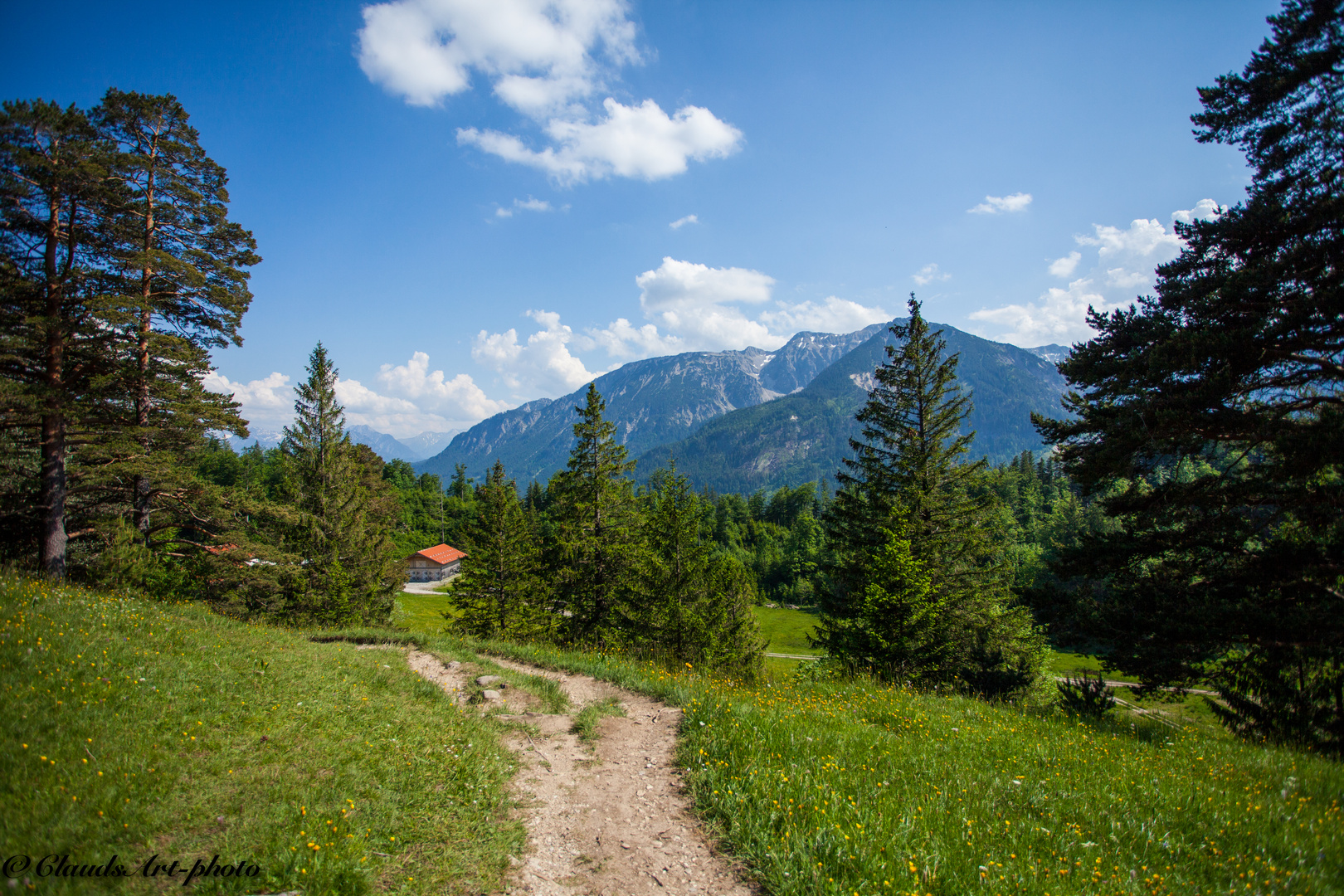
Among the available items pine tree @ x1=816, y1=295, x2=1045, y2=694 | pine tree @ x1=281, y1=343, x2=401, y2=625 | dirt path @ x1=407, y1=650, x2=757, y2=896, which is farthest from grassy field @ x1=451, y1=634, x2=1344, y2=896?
pine tree @ x1=281, y1=343, x2=401, y2=625

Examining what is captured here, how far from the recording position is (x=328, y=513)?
24.8 m

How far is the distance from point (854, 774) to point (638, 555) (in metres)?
16.7

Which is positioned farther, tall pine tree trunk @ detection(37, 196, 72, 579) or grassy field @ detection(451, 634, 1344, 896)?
tall pine tree trunk @ detection(37, 196, 72, 579)

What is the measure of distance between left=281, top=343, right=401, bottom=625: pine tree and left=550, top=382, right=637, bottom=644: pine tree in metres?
10.7

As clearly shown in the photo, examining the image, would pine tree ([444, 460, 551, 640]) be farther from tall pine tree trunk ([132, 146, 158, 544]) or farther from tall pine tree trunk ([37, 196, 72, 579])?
tall pine tree trunk ([37, 196, 72, 579])

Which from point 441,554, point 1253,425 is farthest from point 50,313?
point 441,554

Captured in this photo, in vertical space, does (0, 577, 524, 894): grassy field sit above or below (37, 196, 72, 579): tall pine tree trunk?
below

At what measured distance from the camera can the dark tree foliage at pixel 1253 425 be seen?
8633 millimetres

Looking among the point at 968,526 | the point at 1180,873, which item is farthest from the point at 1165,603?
the point at 1180,873

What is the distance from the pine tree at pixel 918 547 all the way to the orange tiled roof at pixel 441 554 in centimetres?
8059

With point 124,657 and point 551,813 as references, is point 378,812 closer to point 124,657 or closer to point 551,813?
point 551,813

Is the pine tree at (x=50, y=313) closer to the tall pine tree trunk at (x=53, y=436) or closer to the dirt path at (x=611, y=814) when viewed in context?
the tall pine tree trunk at (x=53, y=436)

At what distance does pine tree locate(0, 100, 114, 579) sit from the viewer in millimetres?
12523

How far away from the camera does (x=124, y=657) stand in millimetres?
7023
